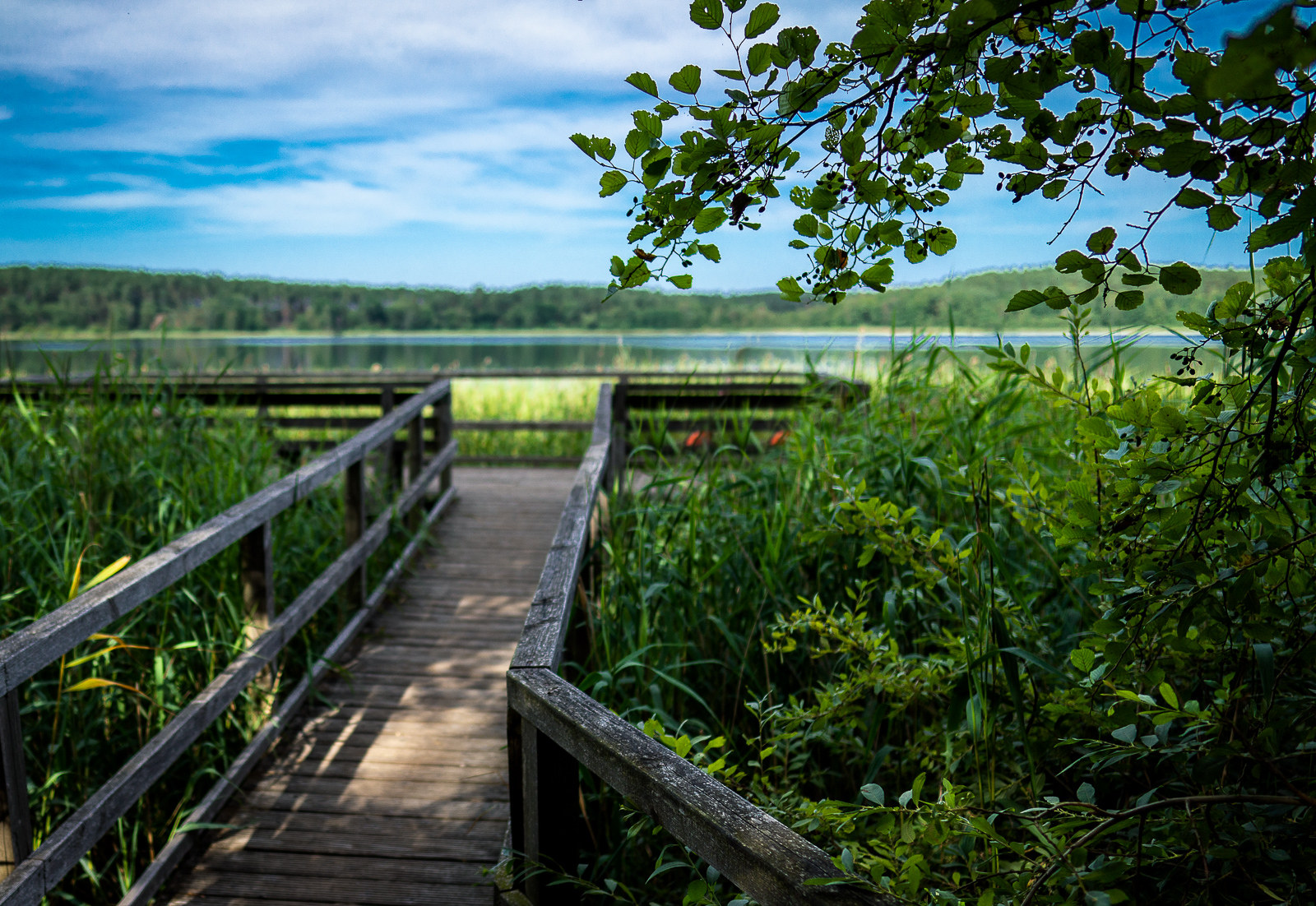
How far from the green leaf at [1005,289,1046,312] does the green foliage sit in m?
0.22

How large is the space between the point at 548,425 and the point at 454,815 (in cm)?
626

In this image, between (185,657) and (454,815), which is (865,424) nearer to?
(454,815)

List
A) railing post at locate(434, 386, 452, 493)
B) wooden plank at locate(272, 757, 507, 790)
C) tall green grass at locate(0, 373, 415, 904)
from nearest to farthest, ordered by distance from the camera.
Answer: tall green grass at locate(0, 373, 415, 904), wooden plank at locate(272, 757, 507, 790), railing post at locate(434, 386, 452, 493)

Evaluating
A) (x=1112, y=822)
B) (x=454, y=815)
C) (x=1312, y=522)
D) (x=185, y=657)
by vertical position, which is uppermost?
(x=1312, y=522)

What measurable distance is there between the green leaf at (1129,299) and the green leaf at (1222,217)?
107mm

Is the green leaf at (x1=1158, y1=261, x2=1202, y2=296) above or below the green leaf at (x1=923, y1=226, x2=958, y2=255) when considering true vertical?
below

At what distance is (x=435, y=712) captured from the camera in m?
3.50

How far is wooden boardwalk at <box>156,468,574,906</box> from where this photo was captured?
96.0 inches

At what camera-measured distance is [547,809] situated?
1.66 metres

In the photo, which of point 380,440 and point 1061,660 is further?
point 380,440

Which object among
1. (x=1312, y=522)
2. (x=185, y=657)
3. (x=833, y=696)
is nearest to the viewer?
(x=1312, y=522)

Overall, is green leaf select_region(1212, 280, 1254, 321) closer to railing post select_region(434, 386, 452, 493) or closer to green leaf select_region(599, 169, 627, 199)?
green leaf select_region(599, 169, 627, 199)

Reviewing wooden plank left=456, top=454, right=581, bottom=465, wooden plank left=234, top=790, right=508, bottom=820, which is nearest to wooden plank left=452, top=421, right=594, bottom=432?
wooden plank left=456, top=454, right=581, bottom=465

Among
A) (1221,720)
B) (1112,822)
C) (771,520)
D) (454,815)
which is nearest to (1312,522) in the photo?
(1221,720)
